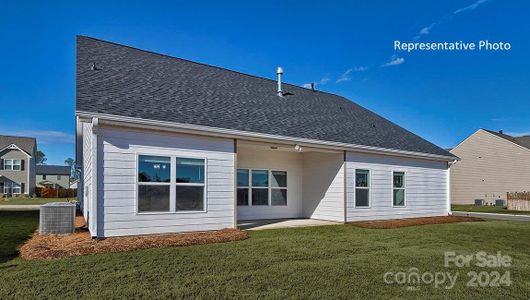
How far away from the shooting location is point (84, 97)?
9062 millimetres

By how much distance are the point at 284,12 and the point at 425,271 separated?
13228 mm

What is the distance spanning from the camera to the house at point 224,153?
8.89 meters

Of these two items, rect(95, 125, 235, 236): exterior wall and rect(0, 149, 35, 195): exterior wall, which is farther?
rect(0, 149, 35, 195): exterior wall

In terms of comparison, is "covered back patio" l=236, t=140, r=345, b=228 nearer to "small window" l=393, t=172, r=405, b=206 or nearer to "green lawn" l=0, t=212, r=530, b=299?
"small window" l=393, t=172, r=405, b=206

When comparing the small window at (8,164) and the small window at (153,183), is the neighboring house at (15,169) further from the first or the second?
the small window at (153,183)

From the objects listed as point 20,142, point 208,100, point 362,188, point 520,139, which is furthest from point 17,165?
point 520,139

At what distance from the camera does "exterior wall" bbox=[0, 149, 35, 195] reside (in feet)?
148

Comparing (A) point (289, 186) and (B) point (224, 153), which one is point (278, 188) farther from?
(B) point (224, 153)

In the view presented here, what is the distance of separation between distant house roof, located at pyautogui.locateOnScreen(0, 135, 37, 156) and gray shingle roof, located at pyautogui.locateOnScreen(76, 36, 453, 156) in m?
41.5

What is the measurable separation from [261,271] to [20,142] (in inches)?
2082

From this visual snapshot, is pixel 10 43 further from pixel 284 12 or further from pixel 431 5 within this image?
pixel 431 5

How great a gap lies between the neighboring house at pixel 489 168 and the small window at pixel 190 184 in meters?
31.6

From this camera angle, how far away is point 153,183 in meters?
9.23

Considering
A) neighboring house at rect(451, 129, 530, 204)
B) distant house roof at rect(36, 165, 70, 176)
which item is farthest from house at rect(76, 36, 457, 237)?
distant house roof at rect(36, 165, 70, 176)
